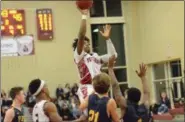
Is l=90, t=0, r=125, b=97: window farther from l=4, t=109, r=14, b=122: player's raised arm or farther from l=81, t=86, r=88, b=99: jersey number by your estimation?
l=81, t=86, r=88, b=99: jersey number

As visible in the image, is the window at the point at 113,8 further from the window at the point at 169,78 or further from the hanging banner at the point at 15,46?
the hanging banner at the point at 15,46

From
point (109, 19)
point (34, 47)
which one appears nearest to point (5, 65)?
point (34, 47)

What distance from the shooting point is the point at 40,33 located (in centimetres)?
1864

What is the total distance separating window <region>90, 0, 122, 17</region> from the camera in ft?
67.7

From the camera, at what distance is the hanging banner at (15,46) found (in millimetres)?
17844

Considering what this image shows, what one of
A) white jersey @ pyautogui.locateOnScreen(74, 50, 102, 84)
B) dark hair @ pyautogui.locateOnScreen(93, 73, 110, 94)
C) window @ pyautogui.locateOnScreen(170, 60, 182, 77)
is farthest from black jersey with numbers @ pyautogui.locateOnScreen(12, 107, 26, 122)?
window @ pyautogui.locateOnScreen(170, 60, 182, 77)

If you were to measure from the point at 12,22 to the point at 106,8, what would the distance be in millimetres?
5108

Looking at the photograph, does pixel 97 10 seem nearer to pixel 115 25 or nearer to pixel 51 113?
pixel 115 25

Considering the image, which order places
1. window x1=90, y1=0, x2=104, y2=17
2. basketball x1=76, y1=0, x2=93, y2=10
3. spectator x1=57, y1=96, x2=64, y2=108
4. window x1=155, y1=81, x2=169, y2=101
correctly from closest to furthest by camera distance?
1. basketball x1=76, y1=0, x2=93, y2=10
2. spectator x1=57, y1=96, x2=64, y2=108
3. window x1=155, y1=81, x2=169, y2=101
4. window x1=90, y1=0, x2=104, y2=17

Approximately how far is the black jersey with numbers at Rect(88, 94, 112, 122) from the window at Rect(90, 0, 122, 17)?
52.7 ft

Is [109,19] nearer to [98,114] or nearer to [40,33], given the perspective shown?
[40,33]

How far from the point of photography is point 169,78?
19.3 meters

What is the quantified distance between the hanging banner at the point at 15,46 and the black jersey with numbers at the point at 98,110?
44.7ft

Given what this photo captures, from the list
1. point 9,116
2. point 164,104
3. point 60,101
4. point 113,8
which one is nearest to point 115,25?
point 113,8
